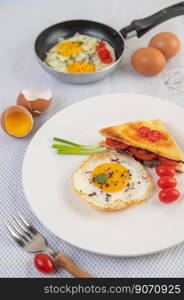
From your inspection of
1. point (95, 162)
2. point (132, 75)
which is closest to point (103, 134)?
point (95, 162)

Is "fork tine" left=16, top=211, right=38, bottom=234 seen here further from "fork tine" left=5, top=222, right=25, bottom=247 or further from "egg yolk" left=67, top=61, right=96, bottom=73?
"egg yolk" left=67, top=61, right=96, bottom=73

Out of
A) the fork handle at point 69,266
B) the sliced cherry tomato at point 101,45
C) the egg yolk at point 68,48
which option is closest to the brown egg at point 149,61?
the sliced cherry tomato at point 101,45

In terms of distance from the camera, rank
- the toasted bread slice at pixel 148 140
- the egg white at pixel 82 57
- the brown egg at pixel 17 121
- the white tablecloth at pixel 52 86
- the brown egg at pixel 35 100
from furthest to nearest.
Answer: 1. the egg white at pixel 82 57
2. the brown egg at pixel 35 100
3. the brown egg at pixel 17 121
4. the toasted bread slice at pixel 148 140
5. the white tablecloth at pixel 52 86

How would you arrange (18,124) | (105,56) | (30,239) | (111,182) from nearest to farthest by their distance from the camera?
(30,239) → (111,182) → (18,124) → (105,56)

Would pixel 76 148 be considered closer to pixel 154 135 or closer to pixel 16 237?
pixel 154 135

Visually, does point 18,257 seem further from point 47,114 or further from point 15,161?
point 47,114

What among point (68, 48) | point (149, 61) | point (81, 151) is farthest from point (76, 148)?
point (68, 48)

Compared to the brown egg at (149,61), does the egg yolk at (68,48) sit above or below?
above

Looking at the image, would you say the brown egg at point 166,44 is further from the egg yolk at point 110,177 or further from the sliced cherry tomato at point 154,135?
the egg yolk at point 110,177
